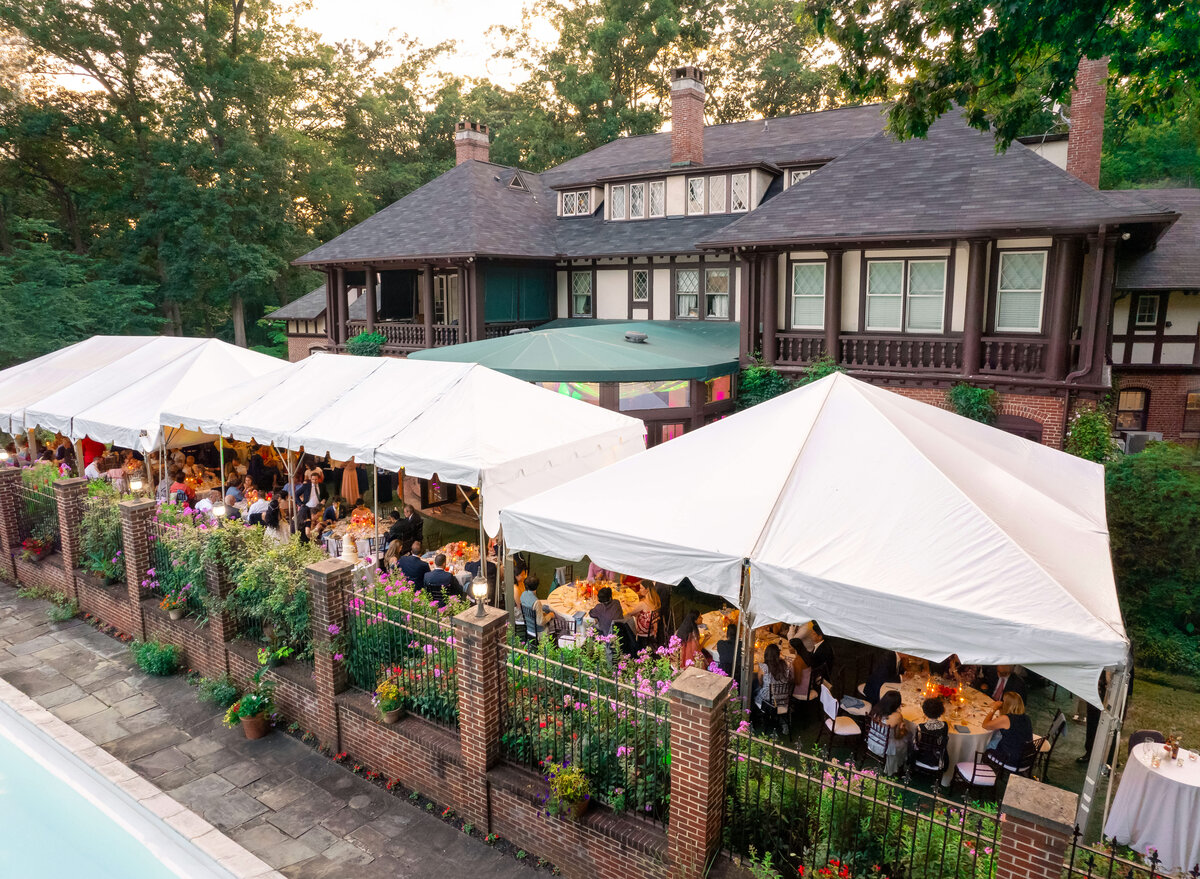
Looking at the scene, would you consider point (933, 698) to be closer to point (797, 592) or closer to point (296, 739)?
point (797, 592)

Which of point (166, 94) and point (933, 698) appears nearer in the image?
point (933, 698)

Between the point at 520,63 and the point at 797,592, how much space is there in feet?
152

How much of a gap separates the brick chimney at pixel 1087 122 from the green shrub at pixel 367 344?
19.3 m

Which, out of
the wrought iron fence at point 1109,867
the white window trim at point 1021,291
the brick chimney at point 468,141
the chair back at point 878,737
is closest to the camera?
the wrought iron fence at point 1109,867

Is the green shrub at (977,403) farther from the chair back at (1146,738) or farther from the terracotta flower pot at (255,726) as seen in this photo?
the terracotta flower pot at (255,726)

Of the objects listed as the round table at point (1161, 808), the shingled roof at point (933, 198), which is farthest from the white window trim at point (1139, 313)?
the round table at point (1161, 808)

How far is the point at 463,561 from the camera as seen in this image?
445 inches

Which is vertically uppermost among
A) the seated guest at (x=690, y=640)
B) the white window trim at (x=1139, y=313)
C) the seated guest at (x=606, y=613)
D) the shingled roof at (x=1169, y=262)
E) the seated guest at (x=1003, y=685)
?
the shingled roof at (x=1169, y=262)

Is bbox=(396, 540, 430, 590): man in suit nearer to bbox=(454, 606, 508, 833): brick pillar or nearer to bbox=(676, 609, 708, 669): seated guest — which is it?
bbox=(454, 606, 508, 833): brick pillar

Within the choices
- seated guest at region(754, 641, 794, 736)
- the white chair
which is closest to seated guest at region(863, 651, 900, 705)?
the white chair

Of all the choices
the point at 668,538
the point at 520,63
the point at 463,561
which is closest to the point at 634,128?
the point at 520,63

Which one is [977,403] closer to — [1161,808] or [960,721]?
[960,721]

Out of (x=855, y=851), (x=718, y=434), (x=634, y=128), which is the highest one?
(x=634, y=128)

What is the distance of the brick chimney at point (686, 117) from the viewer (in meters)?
23.0
